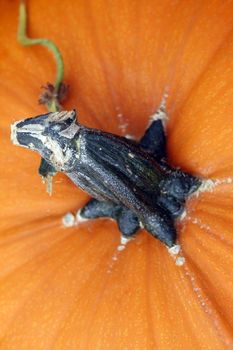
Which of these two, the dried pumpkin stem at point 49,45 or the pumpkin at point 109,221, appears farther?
the dried pumpkin stem at point 49,45

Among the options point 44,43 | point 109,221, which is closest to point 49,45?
point 44,43

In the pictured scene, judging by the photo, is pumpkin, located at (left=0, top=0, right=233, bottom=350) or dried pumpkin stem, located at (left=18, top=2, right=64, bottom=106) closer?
pumpkin, located at (left=0, top=0, right=233, bottom=350)

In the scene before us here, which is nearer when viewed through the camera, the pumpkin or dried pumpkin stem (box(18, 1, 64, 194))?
the pumpkin

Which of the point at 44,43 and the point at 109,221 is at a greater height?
the point at 44,43

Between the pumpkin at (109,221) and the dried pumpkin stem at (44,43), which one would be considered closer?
the pumpkin at (109,221)

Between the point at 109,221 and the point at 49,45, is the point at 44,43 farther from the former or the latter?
the point at 109,221

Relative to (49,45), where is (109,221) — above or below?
below
